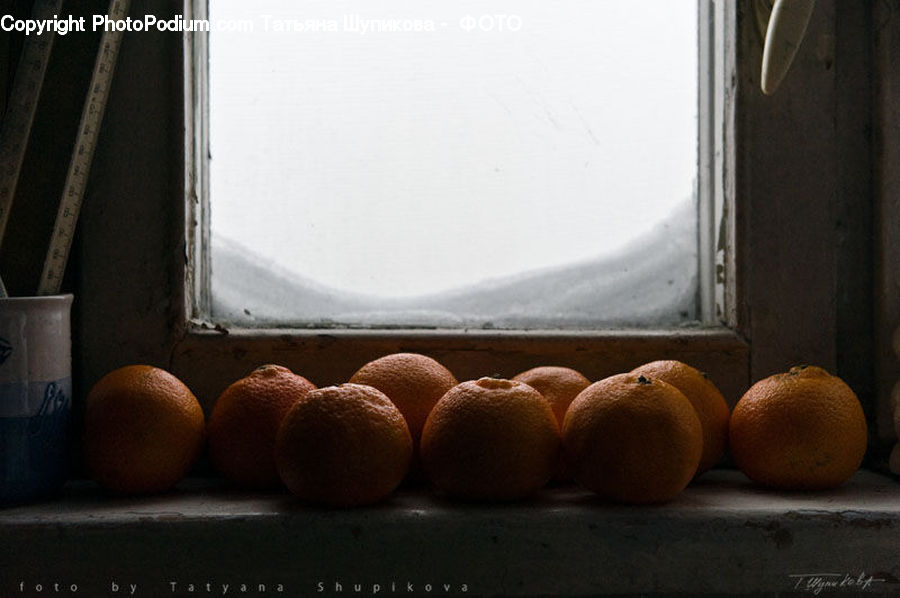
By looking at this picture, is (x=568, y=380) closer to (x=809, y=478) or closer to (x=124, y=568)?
(x=809, y=478)

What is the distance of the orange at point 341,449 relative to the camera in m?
0.77

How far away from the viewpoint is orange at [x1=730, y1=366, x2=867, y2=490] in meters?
0.84

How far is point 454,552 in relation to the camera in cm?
77

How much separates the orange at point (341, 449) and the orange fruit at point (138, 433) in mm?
134

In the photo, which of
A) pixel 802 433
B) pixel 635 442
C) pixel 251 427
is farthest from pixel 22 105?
pixel 802 433

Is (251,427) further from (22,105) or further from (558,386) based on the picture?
(22,105)

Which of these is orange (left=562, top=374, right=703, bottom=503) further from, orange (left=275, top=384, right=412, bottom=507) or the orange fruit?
the orange fruit

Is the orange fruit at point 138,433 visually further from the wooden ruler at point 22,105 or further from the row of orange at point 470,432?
the wooden ruler at point 22,105

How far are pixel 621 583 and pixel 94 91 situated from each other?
85 cm

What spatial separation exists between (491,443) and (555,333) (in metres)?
0.31
